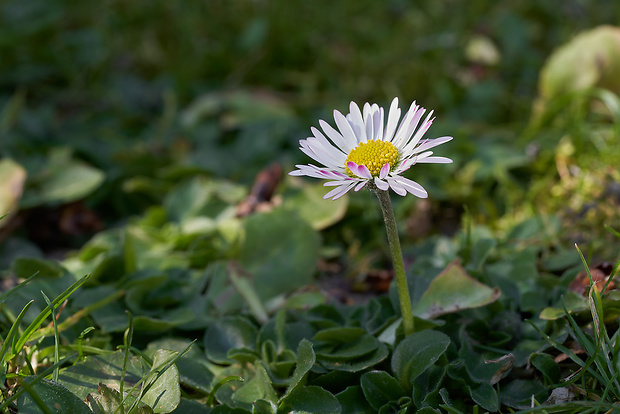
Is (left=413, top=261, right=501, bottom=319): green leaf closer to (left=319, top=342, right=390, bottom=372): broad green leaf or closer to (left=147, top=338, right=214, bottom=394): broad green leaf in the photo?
(left=319, top=342, right=390, bottom=372): broad green leaf

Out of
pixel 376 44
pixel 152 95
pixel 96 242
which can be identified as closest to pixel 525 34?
pixel 376 44

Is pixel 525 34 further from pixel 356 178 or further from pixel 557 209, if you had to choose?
pixel 356 178

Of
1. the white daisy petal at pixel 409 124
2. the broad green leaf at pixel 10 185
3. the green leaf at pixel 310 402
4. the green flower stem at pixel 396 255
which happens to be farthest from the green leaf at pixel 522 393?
the broad green leaf at pixel 10 185

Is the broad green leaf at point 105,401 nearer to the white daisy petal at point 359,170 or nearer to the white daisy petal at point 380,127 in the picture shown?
the white daisy petal at point 359,170

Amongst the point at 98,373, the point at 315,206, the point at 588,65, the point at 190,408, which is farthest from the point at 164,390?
the point at 588,65

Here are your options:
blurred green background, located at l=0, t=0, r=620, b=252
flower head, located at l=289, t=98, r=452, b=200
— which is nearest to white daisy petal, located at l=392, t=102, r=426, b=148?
flower head, located at l=289, t=98, r=452, b=200
